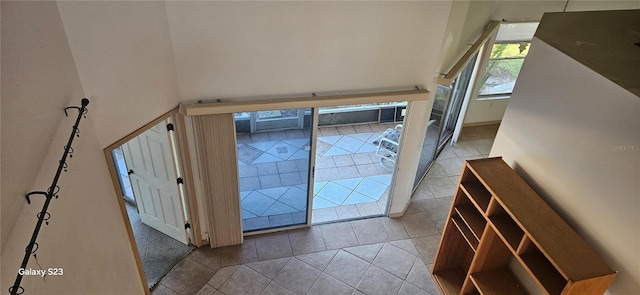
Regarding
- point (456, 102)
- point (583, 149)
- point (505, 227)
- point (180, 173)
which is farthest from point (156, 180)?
point (456, 102)

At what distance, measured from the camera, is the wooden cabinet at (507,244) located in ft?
9.28

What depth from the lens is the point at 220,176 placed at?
4570 millimetres

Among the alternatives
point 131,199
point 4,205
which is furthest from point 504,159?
point 131,199

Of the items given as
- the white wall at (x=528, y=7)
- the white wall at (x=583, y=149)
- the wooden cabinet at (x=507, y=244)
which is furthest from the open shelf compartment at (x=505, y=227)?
the white wall at (x=528, y=7)

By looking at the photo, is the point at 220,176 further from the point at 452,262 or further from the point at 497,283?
the point at 497,283

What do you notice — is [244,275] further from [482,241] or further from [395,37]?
[395,37]

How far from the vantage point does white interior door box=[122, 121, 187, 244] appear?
4.39 meters

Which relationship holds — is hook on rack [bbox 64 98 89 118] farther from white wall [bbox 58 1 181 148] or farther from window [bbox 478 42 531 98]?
window [bbox 478 42 531 98]

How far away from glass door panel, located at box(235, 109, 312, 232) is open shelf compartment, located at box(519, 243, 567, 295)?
2459 millimetres

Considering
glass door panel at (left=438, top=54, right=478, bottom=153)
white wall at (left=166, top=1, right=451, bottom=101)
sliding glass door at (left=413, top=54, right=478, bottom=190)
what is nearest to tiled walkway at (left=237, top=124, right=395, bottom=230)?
sliding glass door at (left=413, top=54, right=478, bottom=190)

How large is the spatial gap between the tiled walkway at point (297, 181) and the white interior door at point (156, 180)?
764 millimetres

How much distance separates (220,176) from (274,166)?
0.70m

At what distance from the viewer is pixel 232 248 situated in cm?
511

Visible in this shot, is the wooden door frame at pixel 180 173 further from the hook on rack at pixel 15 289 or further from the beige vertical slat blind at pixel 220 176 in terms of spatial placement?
the hook on rack at pixel 15 289
